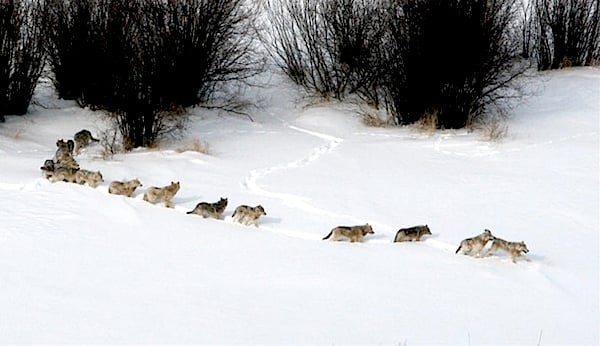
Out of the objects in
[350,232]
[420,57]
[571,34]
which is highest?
[571,34]

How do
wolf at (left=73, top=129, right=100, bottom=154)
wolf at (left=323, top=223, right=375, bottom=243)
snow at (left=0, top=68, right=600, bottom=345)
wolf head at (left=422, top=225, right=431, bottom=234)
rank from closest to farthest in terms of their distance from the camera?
snow at (left=0, top=68, right=600, bottom=345) < wolf at (left=323, top=223, right=375, bottom=243) < wolf head at (left=422, top=225, right=431, bottom=234) < wolf at (left=73, top=129, right=100, bottom=154)

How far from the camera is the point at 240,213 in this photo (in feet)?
23.9

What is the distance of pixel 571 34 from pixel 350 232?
13439 mm

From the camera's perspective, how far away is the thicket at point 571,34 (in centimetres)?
1786

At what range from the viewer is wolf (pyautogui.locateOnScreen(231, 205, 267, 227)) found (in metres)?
7.27

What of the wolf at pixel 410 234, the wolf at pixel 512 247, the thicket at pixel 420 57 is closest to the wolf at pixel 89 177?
the wolf at pixel 410 234

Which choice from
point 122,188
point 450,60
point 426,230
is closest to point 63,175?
point 122,188

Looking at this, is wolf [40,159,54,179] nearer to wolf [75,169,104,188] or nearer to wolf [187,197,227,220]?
wolf [75,169,104,188]

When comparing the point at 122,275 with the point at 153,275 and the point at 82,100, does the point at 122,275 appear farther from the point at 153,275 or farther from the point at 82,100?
the point at 82,100

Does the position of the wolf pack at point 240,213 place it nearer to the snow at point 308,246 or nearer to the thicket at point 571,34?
the snow at point 308,246

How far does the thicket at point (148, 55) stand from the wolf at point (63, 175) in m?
2.75

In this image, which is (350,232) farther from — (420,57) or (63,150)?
(420,57)

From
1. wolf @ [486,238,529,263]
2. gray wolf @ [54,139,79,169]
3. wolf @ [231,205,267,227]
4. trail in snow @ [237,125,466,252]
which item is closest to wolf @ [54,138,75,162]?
gray wolf @ [54,139,79,169]

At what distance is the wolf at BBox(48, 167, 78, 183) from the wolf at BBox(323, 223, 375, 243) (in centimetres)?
345
